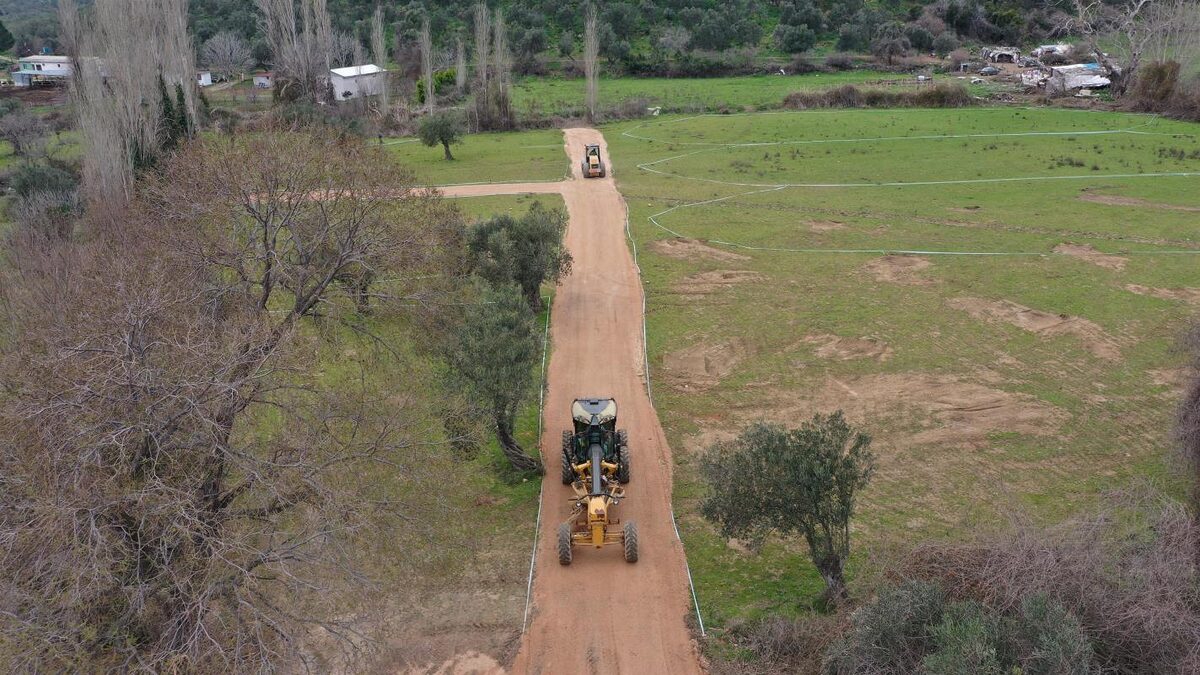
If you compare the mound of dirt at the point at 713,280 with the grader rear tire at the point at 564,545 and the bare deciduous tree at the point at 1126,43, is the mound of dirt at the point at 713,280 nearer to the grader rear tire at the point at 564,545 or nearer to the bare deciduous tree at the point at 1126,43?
the grader rear tire at the point at 564,545

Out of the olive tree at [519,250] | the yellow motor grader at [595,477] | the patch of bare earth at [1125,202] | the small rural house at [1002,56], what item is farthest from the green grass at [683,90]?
the yellow motor grader at [595,477]

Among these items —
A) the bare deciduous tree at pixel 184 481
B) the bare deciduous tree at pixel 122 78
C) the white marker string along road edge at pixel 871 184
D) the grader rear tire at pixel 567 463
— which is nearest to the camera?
the bare deciduous tree at pixel 184 481

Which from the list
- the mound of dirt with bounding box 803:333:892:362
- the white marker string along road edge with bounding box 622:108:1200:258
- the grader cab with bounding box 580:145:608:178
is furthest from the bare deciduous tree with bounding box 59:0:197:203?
the mound of dirt with bounding box 803:333:892:362

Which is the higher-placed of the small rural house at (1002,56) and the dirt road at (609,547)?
the small rural house at (1002,56)

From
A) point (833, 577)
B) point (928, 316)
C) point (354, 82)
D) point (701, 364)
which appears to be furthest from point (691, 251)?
point (354, 82)

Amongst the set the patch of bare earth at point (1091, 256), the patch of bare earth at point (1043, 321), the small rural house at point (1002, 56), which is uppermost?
the small rural house at point (1002, 56)

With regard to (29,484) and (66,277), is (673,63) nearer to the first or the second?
(66,277)

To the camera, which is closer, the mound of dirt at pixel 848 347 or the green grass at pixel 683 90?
the mound of dirt at pixel 848 347

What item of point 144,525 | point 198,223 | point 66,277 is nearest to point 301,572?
point 144,525
